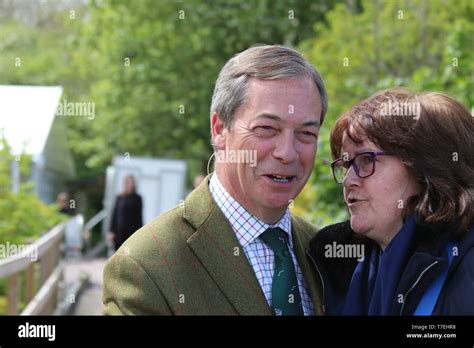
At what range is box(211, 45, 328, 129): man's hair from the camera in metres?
2.60

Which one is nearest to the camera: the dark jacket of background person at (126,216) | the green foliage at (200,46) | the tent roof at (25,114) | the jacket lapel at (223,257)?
the jacket lapel at (223,257)

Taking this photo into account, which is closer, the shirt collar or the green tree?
the shirt collar

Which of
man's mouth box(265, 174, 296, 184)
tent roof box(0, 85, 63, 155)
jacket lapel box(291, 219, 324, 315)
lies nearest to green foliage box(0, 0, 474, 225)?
tent roof box(0, 85, 63, 155)

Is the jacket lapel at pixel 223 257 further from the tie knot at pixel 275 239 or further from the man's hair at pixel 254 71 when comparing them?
the man's hair at pixel 254 71

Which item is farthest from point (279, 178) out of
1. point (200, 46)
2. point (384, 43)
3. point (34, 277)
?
point (200, 46)

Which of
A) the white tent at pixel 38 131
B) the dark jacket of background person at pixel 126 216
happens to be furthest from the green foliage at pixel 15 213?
the dark jacket of background person at pixel 126 216

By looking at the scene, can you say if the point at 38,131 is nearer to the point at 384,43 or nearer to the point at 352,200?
the point at 384,43

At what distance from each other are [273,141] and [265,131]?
42mm

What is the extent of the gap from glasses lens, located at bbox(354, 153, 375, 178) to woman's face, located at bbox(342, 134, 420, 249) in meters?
0.01

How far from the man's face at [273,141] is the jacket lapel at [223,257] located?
121 mm

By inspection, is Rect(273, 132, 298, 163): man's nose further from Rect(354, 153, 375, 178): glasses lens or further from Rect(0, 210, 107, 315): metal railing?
Rect(0, 210, 107, 315): metal railing

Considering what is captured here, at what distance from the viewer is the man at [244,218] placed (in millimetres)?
2439

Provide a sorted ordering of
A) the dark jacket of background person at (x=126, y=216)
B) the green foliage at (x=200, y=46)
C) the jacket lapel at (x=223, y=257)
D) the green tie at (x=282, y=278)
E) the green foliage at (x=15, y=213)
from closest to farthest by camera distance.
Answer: the jacket lapel at (x=223, y=257)
the green tie at (x=282, y=278)
the green foliage at (x=15, y=213)
the dark jacket of background person at (x=126, y=216)
the green foliage at (x=200, y=46)
